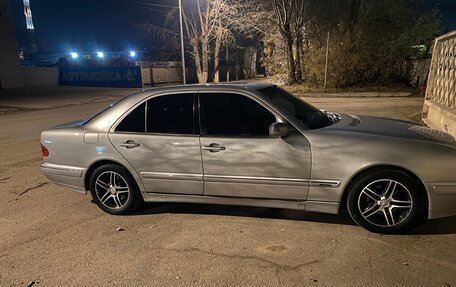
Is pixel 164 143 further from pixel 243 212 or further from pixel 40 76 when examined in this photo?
pixel 40 76

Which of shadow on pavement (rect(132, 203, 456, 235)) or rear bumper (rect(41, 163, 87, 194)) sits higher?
rear bumper (rect(41, 163, 87, 194))

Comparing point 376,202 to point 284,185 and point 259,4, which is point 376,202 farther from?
point 259,4

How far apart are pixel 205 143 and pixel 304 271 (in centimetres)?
169

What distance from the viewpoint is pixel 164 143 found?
4.22m

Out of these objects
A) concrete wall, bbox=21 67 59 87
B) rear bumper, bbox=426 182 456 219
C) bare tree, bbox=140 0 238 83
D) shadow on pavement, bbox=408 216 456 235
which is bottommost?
concrete wall, bbox=21 67 59 87

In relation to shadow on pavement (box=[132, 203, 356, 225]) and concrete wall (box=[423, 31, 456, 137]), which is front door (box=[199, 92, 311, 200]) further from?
concrete wall (box=[423, 31, 456, 137])

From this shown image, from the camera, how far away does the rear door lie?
4156 millimetres

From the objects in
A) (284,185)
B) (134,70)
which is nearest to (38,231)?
(284,185)

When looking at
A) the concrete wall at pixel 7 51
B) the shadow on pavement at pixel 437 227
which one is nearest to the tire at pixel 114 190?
the shadow on pavement at pixel 437 227

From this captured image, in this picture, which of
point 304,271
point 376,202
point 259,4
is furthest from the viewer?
point 259,4

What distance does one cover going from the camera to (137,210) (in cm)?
464

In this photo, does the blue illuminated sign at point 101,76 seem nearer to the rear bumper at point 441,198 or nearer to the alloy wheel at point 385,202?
the alloy wheel at point 385,202

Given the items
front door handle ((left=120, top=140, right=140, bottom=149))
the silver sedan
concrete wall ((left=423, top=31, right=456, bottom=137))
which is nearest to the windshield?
the silver sedan

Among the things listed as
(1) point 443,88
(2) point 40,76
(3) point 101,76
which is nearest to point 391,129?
(1) point 443,88
